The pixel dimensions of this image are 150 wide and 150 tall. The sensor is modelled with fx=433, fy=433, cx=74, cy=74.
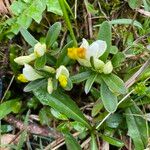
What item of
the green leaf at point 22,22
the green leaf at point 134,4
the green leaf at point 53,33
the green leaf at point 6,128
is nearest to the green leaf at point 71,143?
the green leaf at point 6,128

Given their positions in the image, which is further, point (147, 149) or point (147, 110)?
point (147, 110)

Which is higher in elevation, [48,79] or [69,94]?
[48,79]

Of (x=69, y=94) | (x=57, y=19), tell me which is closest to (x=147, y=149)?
(x=69, y=94)

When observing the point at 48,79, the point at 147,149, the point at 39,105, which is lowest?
the point at 147,149

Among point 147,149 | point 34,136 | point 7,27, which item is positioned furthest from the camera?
point 7,27

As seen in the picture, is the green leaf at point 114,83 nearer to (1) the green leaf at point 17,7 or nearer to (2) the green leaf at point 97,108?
(2) the green leaf at point 97,108

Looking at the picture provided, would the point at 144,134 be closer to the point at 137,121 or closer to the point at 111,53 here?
the point at 137,121

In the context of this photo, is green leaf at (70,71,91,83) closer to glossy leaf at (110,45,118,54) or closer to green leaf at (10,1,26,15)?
glossy leaf at (110,45,118,54)
